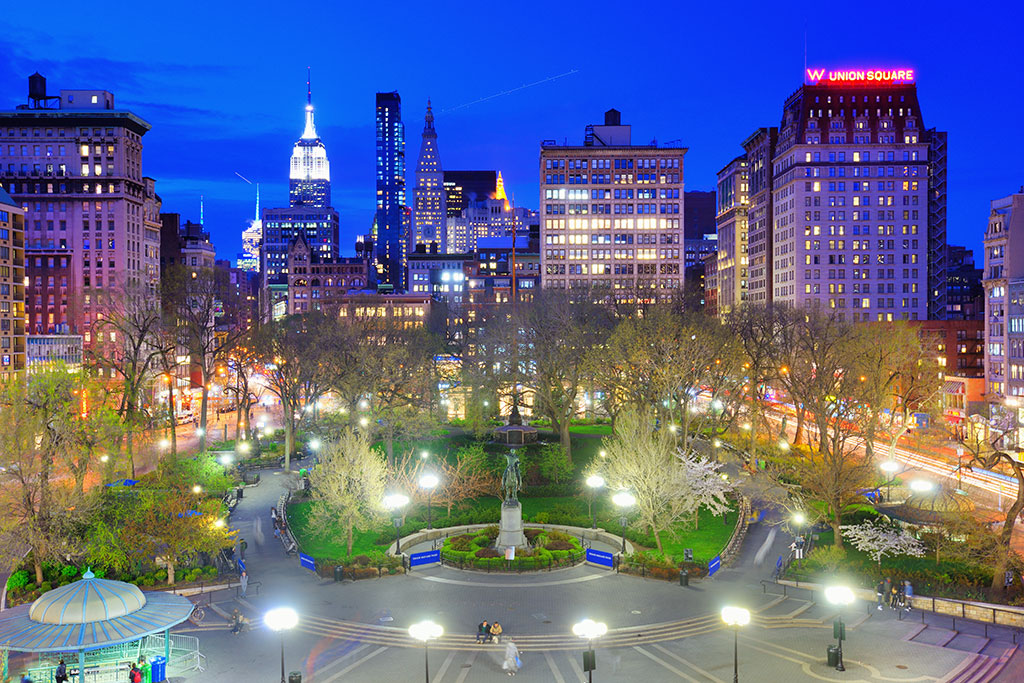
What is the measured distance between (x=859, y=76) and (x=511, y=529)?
13691 centimetres

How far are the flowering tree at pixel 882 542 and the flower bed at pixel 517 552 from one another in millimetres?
14810

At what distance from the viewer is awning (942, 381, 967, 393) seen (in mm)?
105619

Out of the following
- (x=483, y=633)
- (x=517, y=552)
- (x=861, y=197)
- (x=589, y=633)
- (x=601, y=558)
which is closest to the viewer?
(x=589, y=633)

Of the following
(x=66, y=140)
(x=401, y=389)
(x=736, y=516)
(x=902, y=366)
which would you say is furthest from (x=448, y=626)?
(x=66, y=140)

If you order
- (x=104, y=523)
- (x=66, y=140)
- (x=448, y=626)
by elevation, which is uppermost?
(x=66, y=140)

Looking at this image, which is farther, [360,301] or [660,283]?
[360,301]

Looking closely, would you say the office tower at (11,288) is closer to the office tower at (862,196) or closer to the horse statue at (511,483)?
the horse statue at (511,483)

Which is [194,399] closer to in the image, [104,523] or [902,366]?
[104,523]

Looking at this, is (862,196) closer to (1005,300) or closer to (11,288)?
(1005,300)

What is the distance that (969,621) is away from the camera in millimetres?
37000

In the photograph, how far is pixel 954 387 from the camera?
107375 mm

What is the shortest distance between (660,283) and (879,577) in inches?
4711

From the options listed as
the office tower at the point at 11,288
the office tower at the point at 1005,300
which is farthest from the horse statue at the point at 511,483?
the office tower at the point at 1005,300

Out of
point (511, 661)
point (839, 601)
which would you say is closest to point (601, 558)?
point (839, 601)
